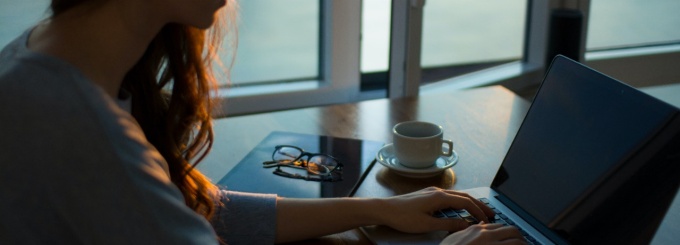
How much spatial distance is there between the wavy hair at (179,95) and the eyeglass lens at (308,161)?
231mm

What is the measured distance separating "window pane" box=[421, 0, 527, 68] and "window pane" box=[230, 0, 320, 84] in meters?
0.45

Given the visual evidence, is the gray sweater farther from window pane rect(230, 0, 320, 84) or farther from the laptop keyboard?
window pane rect(230, 0, 320, 84)

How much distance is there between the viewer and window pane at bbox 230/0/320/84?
9.62ft

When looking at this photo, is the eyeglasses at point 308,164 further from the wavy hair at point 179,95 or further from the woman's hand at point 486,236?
the woman's hand at point 486,236

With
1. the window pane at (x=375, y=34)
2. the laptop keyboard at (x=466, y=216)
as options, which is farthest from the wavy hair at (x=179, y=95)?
the window pane at (x=375, y=34)

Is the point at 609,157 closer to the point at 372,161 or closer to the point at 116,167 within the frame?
the point at 372,161

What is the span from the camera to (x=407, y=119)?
1.67 m

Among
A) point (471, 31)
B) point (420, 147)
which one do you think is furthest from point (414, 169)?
point (471, 31)

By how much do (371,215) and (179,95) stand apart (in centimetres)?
33

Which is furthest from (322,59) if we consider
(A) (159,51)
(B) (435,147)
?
(A) (159,51)

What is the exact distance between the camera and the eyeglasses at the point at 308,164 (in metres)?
1.39

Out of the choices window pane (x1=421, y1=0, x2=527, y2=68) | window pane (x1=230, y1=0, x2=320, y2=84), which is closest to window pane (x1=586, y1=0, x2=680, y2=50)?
window pane (x1=421, y1=0, x2=527, y2=68)

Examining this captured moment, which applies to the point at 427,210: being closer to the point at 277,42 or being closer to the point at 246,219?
the point at 246,219

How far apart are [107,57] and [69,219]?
200 millimetres
